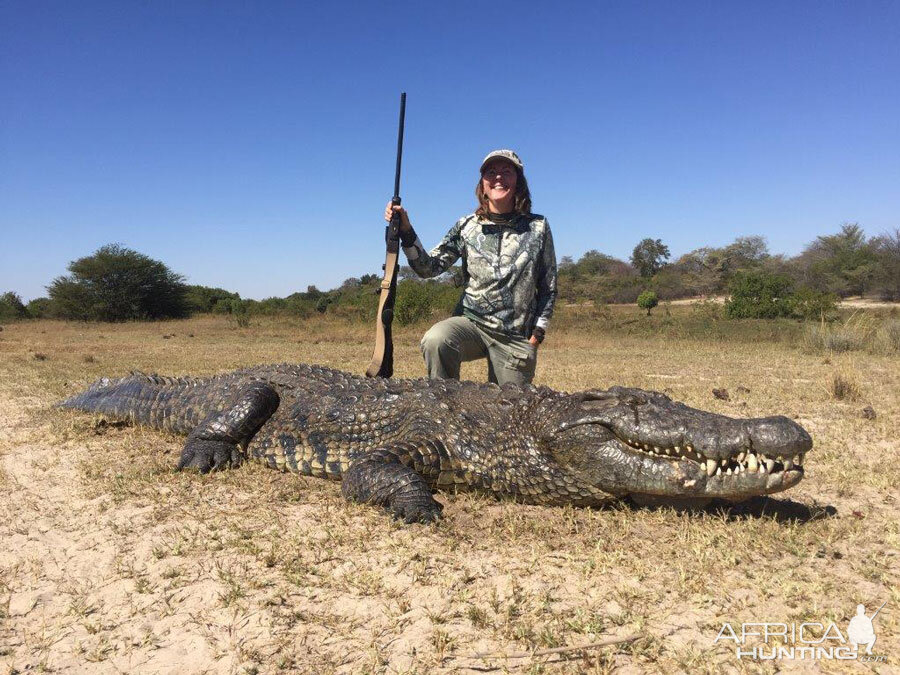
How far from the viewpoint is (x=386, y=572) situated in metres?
2.34

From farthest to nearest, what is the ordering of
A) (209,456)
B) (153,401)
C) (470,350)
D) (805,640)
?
(153,401) → (470,350) → (209,456) → (805,640)

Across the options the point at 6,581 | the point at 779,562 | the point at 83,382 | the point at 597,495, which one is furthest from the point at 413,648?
the point at 83,382

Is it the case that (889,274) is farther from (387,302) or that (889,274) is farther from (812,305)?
(387,302)

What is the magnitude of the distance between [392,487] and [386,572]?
673 mm

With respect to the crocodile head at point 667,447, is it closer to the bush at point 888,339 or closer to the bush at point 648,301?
the bush at point 888,339

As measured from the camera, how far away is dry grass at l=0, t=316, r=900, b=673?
6.06 feet

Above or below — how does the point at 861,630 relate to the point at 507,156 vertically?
below

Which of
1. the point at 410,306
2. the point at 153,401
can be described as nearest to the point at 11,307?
the point at 410,306

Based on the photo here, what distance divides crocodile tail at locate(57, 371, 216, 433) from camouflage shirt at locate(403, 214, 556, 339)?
7.06 feet

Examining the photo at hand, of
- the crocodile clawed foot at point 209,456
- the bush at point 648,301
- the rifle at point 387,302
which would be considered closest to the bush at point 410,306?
the rifle at point 387,302

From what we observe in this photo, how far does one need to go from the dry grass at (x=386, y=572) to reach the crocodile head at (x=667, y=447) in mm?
251

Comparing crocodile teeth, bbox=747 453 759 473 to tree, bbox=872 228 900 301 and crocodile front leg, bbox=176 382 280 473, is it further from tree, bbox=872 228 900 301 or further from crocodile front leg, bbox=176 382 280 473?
tree, bbox=872 228 900 301

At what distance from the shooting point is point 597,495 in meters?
2.93

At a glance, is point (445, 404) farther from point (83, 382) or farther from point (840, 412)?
point (83, 382)
